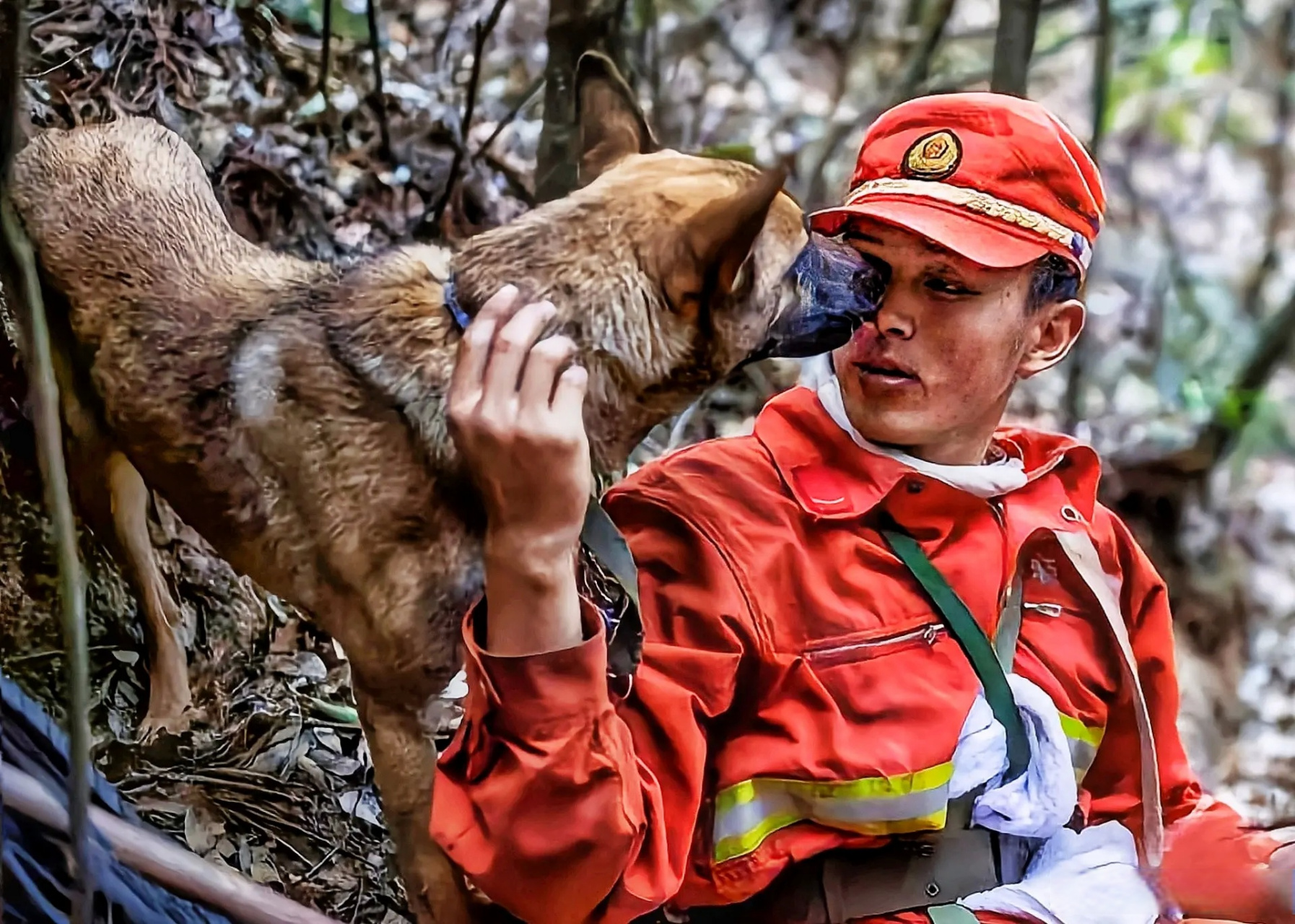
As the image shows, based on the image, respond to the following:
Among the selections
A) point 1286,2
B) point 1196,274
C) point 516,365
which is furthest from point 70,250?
point 1286,2

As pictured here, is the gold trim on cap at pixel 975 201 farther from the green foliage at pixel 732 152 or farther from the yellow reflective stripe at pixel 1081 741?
the yellow reflective stripe at pixel 1081 741

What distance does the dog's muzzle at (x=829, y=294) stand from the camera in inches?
59.6

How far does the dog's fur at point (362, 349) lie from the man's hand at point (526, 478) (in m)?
0.07

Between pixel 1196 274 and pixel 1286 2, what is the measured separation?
1.22ft

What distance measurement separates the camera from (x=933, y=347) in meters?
1.53

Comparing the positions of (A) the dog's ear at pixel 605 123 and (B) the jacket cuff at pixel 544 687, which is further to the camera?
(A) the dog's ear at pixel 605 123

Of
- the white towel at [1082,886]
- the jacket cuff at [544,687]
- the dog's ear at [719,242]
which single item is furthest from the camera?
the white towel at [1082,886]

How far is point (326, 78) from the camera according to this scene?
151 cm

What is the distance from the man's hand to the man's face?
A: 39 cm

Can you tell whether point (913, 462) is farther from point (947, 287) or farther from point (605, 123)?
point (605, 123)

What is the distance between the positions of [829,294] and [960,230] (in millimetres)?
176

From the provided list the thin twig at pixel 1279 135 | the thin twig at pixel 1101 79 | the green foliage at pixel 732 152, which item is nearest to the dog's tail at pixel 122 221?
the green foliage at pixel 732 152

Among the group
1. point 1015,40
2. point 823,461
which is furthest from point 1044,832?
point 1015,40

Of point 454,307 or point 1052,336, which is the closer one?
point 454,307
